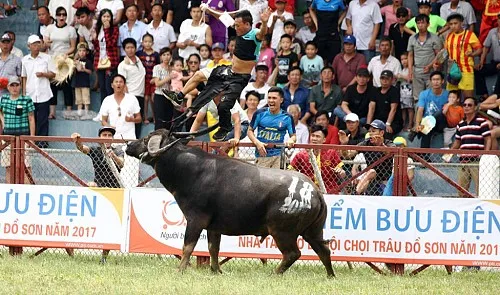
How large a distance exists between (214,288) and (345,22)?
11.3 metres

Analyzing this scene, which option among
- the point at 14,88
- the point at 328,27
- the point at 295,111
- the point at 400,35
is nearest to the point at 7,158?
the point at 14,88

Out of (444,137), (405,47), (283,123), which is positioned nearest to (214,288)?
(283,123)

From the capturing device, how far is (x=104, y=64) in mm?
24047

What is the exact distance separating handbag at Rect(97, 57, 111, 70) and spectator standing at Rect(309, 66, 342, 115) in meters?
4.49

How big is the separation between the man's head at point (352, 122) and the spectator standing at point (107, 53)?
19.9 feet

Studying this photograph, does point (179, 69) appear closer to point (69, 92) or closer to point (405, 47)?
point (69, 92)

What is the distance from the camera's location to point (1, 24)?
26.9m

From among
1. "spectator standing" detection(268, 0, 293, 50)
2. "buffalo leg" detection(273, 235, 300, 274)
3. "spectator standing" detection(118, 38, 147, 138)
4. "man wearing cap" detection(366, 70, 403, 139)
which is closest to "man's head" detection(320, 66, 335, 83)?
"man wearing cap" detection(366, 70, 403, 139)

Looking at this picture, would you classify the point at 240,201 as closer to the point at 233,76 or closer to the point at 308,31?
the point at 233,76

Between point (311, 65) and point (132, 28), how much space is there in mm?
4031

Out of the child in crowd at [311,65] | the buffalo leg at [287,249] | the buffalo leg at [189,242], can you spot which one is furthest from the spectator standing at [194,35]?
the buffalo leg at [287,249]

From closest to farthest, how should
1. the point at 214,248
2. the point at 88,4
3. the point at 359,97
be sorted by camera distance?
1. the point at 214,248
2. the point at 359,97
3. the point at 88,4

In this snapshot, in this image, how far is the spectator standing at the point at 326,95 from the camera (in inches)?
866

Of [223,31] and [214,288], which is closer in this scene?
[214,288]
